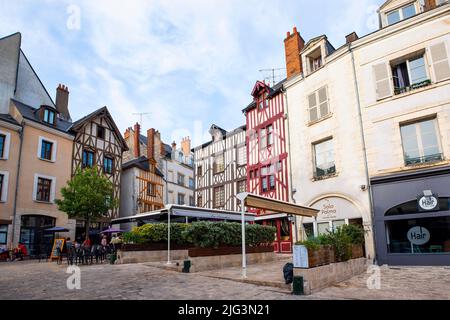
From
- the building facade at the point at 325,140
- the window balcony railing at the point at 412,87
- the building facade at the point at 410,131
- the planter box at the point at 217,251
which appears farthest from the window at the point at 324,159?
the planter box at the point at 217,251

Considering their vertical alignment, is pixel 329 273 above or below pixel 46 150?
below

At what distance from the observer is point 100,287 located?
5.95 meters

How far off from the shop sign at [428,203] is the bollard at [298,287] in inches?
233

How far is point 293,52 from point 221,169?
8630 mm

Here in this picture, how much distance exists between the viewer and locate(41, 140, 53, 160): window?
55.1 feet

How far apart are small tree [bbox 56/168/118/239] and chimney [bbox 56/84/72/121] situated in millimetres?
7933

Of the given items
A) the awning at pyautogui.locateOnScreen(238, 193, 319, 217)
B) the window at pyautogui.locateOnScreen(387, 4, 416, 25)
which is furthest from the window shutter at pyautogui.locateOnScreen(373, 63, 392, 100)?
the awning at pyautogui.locateOnScreen(238, 193, 319, 217)

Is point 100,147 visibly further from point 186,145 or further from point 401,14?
point 401,14

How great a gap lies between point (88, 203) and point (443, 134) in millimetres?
13683

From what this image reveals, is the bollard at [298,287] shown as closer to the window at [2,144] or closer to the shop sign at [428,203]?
the shop sign at [428,203]

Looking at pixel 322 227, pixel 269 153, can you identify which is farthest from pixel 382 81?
pixel 269 153

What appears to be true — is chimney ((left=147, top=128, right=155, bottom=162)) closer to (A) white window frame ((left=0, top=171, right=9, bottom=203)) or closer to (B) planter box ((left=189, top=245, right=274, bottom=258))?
(A) white window frame ((left=0, top=171, right=9, bottom=203))

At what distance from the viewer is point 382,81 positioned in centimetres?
1077

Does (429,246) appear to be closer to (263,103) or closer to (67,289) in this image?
(67,289)
